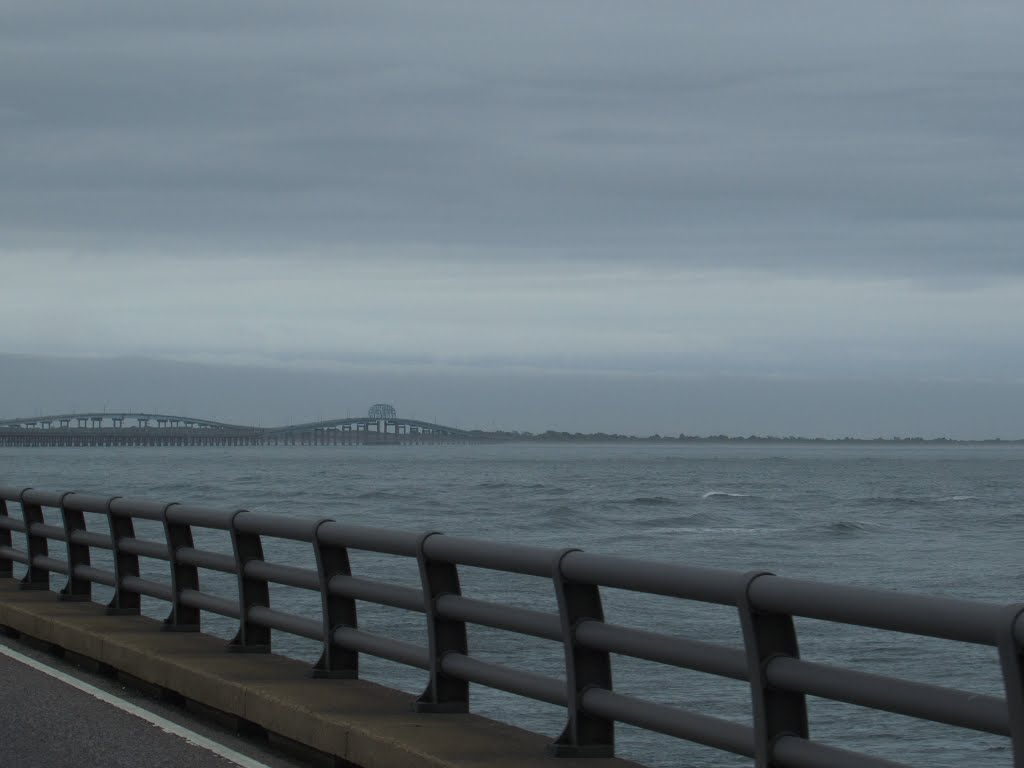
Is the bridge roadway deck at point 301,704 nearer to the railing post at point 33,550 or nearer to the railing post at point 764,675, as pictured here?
the railing post at point 764,675

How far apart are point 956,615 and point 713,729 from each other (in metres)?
1.51

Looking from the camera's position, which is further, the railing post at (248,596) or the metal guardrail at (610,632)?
the railing post at (248,596)

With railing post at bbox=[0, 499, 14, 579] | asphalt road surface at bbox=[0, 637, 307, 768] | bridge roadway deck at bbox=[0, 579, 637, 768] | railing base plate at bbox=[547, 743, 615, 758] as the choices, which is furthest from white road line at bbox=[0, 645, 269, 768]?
railing post at bbox=[0, 499, 14, 579]

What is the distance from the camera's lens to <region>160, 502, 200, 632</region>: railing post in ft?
35.7

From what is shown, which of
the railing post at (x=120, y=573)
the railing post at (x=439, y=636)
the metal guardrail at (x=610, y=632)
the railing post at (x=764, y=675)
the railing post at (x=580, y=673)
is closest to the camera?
the metal guardrail at (x=610, y=632)

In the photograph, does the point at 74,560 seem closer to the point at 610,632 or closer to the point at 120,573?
the point at 120,573

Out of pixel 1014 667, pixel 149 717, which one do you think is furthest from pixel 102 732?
pixel 1014 667

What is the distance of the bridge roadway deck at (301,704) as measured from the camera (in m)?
6.81

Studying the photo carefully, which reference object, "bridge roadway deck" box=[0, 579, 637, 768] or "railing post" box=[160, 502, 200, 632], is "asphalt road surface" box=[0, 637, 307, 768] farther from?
"railing post" box=[160, 502, 200, 632]

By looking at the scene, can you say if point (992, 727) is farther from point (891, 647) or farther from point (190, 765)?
point (891, 647)

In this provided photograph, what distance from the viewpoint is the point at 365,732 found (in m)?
7.09

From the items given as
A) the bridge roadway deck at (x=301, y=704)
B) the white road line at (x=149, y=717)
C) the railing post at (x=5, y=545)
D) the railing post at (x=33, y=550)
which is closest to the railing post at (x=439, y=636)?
the bridge roadway deck at (x=301, y=704)

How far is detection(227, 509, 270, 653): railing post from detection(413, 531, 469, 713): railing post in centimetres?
228

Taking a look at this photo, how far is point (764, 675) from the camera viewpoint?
5543 mm
